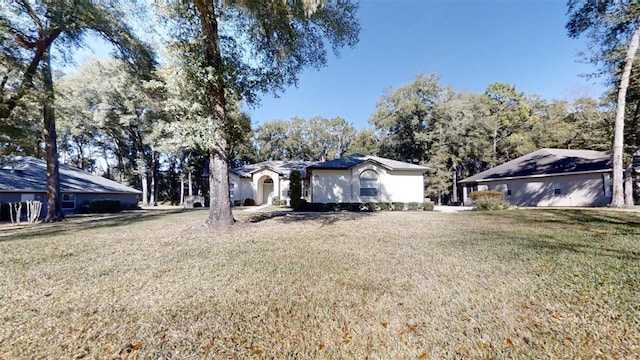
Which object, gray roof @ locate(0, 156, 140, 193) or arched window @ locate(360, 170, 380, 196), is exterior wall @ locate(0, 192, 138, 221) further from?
arched window @ locate(360, 170, 380, 196)

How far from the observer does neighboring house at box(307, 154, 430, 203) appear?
18.5m

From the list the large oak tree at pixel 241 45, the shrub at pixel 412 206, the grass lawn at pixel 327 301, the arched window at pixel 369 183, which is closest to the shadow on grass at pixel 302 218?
the large oak tree at pixel 241 45

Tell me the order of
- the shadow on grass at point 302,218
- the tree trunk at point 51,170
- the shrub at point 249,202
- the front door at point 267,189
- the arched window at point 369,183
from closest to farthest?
1. the shadow on grass at point 302,218
2. the tree trunk at point 51,170
3. the arched window at point 369,183
4. the shrub at point 249,202
5. the front door at point 267,189

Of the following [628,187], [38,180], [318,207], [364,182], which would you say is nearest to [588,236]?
[364,182]

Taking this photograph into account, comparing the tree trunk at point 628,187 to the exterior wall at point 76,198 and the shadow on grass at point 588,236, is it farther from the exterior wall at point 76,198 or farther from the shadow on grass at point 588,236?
the exterior wall at point 76,198

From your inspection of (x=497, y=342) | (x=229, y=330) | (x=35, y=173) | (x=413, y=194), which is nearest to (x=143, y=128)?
(x=35, y=173)

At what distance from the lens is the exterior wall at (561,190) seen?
17016 mm

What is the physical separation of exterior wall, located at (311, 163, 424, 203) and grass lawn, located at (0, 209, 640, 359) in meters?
11.9

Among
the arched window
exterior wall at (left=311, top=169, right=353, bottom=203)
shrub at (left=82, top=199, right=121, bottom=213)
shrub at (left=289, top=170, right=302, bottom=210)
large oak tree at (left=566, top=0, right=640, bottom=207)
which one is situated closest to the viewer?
large oak tree at (left=566, top=0, right=640, bottom=207)

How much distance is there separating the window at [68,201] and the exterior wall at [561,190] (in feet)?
115

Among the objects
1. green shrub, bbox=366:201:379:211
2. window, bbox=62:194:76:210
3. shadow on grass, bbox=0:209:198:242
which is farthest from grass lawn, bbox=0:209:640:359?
window, bbox=62:194:76:210

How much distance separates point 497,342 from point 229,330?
2.75 meters

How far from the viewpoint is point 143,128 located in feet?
89.5

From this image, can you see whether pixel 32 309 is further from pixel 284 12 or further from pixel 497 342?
pixel 284 12
